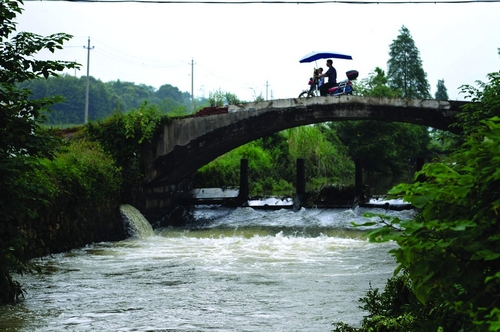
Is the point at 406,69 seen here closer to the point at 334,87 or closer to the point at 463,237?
the point at 334,87

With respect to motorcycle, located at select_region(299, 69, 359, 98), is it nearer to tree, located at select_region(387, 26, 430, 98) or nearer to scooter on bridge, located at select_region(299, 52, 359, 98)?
scooter on bridge, located at select_region(299, 52, 359, 98)

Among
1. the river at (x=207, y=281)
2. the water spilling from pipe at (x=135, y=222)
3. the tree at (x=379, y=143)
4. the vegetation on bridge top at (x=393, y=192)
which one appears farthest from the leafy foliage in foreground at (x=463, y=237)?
the tree at (x=379, y=143)

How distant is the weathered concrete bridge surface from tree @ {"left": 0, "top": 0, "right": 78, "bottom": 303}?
1181 centimetres

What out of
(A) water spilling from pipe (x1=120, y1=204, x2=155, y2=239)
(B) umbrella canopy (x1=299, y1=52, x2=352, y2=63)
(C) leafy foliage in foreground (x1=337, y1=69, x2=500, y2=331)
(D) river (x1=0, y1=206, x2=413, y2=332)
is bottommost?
(D) river (x1=0, y1=206, x2=413, y2=332)

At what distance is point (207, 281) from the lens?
459 inches

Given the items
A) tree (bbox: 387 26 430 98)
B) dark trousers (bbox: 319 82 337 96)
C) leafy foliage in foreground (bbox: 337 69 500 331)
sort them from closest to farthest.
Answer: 1. leafy foliage in foreground (bbox: 337 69 500 331)
2. dark trousers (bbox: 319 82 337 96)
3. tree (bbox: 387 26 430 98)

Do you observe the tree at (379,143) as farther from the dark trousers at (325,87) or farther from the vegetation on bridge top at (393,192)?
the vegetation on bridge top at (393,192)

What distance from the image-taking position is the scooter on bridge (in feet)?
68.8

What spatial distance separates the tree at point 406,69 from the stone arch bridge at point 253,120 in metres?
50.2

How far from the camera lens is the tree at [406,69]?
2721 inches

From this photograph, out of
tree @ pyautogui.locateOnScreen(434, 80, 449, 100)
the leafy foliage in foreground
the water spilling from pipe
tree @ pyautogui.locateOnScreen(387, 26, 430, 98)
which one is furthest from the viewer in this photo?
tree @ pyautogui.locateOnScreen(434, 80, 449, 100)

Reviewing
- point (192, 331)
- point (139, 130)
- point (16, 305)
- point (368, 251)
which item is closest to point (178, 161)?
point (139, 130)

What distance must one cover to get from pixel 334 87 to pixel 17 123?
14.2 m

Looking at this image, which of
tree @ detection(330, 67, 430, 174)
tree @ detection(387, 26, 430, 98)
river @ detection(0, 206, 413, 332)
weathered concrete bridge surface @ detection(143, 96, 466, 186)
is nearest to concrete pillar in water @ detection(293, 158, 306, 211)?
river @ detection(0, 206, 413, 332)
